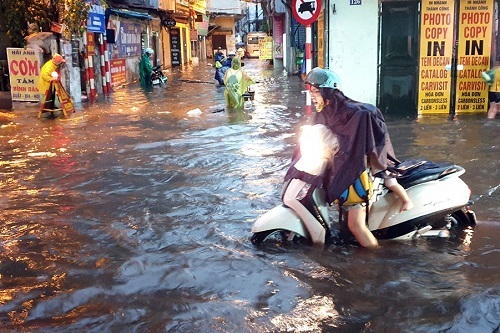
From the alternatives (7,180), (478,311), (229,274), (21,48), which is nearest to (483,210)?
(478,311)

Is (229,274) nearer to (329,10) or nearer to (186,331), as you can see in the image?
(186,331)

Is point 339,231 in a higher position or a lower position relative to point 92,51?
lower

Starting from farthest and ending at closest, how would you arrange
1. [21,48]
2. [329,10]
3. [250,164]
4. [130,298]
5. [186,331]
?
1. [21,48]
2. [329,10]
3. [250,164]
4. [130,298]
5. [186,331]

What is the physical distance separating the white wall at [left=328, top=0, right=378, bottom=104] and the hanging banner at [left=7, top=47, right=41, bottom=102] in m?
8.60

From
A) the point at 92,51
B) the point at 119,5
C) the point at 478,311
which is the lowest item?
the point at 478,311

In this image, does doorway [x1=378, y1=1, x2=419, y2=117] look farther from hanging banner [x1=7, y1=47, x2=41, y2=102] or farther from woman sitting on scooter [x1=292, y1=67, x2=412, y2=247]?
hanging banner [x1=7, y1=47, x2=41, y2=102]

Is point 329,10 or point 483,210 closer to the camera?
point 483,210

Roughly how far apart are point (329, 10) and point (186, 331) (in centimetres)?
977

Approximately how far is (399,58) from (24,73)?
1044cm

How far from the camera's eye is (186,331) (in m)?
3.58

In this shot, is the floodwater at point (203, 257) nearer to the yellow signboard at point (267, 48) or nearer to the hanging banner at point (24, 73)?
the hanging banner at point (24, 73)

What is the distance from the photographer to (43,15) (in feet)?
53.7

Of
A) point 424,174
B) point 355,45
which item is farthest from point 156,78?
point 424,174

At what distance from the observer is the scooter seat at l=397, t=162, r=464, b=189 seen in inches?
192
